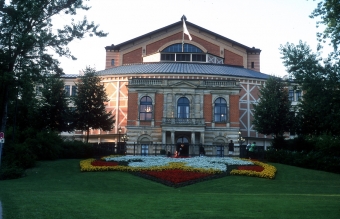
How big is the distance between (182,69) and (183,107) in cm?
1283

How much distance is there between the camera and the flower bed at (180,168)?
27031mm

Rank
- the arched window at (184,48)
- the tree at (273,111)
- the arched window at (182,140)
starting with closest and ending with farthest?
the tree at (273,111) < the arched window at (182,140) < the arched window at (184,48)

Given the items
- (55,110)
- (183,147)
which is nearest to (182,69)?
(183,147)

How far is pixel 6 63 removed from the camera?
87.7ft

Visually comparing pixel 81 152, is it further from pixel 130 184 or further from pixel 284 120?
pixel 284 120

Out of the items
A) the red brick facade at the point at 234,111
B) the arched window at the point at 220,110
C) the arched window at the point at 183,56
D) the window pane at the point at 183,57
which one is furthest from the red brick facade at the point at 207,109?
the window pane at the point at 183,57

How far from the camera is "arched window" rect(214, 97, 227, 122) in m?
48.8

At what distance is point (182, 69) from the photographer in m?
59.9

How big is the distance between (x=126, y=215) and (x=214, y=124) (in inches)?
1468

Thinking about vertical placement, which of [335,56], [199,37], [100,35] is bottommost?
[335,56]

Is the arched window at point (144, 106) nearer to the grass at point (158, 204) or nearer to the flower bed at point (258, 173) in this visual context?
the flower bed at point (258, 173)

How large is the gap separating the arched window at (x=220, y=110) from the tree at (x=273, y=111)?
162 inches

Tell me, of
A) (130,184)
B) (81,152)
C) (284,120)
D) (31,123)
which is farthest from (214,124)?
(130,184)

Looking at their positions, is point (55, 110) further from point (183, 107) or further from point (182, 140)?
point (182, 140)
